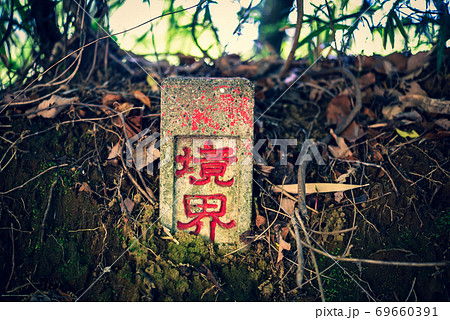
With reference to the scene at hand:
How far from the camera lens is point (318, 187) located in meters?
2.42

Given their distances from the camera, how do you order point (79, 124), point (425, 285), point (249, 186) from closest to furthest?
point (425, 285), point (249, 186), point (79, 124)

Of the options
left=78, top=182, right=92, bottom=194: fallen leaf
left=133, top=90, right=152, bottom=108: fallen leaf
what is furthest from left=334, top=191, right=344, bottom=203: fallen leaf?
left=78, top=182, right=92, bottom=194: fallen leaf

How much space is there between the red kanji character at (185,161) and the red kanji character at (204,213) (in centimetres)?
17

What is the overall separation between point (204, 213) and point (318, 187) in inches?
33.2

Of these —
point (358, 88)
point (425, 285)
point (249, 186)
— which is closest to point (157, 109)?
point (249, 186)

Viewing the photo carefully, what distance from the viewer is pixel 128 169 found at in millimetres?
2441

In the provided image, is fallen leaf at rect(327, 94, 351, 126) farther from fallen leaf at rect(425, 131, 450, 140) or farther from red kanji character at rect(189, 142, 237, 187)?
red kanji character at rect(189, 142, 237, 187)

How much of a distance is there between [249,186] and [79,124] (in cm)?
145

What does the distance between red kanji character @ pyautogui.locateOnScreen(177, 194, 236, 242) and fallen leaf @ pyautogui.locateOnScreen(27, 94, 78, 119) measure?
1.26 m

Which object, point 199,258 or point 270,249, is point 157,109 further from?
point 270,249

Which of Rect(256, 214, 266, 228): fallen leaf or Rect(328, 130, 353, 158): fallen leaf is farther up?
Rect(328, 130, 353, 158): fallen leaf

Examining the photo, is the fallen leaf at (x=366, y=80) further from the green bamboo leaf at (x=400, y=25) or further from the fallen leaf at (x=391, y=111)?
the green bamboo leaf at (x=400, y=25)

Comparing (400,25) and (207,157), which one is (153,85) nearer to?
(207,157)

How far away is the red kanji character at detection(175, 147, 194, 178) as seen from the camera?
2.31 metres
